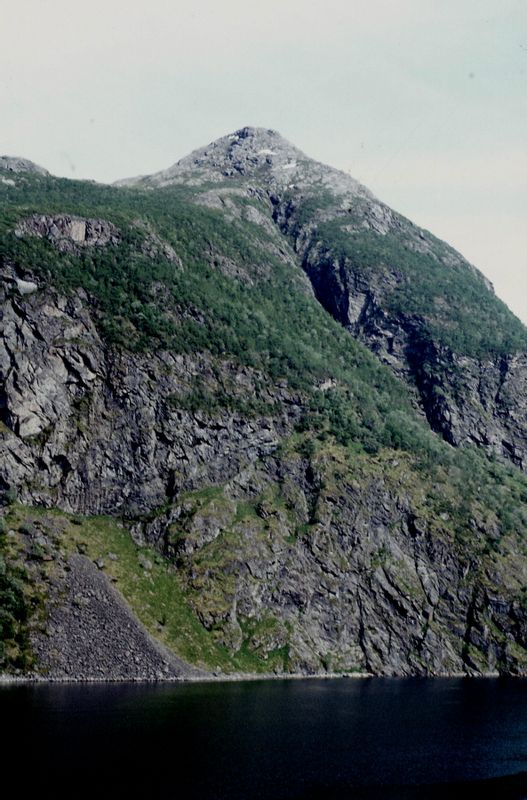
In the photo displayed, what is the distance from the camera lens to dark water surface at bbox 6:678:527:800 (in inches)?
2507

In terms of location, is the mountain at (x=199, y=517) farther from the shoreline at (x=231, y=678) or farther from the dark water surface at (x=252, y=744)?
the dark water surface at (x=252, y=744)

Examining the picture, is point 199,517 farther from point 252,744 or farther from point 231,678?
point 252,744

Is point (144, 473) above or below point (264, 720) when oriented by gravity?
above

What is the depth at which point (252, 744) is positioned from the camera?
78812mm

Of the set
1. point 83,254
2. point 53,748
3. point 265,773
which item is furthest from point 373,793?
point 83,254

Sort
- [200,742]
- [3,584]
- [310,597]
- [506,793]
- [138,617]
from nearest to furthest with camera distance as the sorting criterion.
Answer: [506,793] < [200,742] < [3,584] < [138,617] < [310,597]

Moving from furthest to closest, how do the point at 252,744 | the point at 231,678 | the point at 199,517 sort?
1. the point at 199,517
2. the point at 231,678
3. the point at 252,744

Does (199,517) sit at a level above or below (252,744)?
above

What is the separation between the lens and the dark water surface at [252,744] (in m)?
63.7

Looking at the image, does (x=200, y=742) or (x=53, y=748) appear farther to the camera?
(x=200, y=742)

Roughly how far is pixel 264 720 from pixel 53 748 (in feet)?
101

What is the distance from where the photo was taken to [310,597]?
16175cm

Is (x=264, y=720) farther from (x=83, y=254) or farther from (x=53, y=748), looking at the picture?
(x=83, y=254)

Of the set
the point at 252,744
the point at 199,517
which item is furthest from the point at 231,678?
the point at 252,744
